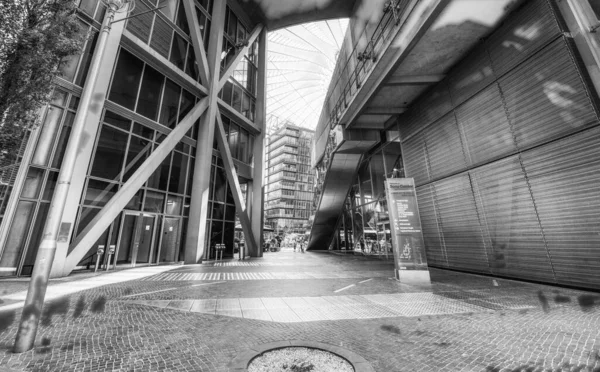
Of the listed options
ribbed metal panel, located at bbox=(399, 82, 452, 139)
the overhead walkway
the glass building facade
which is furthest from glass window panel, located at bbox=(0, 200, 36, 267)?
ribbed metal panel, located at bbox=(399, 82, 452, 139)

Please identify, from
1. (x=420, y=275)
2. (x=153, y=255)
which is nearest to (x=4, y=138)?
(x=153, y=255)

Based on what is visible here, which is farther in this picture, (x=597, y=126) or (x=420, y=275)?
(x=420, y=275)

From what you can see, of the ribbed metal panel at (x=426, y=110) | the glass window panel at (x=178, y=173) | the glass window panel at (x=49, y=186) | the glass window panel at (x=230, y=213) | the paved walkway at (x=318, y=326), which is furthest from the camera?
the glass window panel at (x=230, y=213)

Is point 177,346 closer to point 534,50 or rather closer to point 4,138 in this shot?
point 4,138

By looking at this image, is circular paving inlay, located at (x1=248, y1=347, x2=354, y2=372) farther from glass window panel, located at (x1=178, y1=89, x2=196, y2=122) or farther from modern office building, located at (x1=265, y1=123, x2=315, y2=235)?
modern office building, located at (x1=265, y1=123, x2=315, y2=235)

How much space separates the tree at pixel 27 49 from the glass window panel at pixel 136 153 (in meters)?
7.26

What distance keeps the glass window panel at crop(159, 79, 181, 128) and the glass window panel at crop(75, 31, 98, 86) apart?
3.75 metres

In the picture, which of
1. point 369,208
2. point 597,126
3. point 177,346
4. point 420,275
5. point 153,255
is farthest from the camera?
point 369,208

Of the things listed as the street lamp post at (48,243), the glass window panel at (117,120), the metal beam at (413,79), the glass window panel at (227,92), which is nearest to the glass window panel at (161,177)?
the glass window panel at (117,120)

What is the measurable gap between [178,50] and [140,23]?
2.58m

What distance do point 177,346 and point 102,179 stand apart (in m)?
11.2

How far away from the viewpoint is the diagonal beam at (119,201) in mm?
9539

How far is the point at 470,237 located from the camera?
33.9 ft

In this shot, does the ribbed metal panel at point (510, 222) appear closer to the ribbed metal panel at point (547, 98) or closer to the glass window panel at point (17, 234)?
the ribbed metal panel at point (547, 98)
